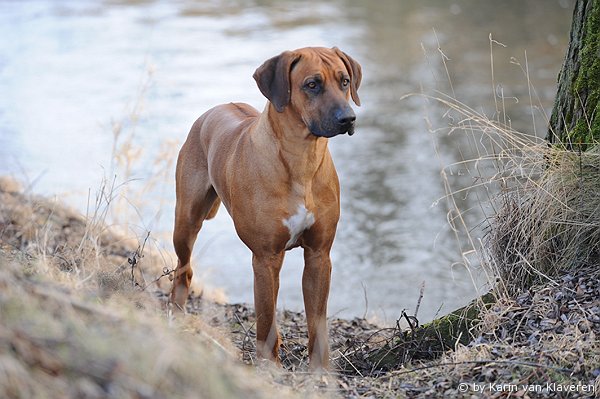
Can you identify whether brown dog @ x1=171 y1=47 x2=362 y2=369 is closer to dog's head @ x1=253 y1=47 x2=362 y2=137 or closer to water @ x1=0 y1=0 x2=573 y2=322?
dog's head @ x1=253 y1=47 x2=362 y2=137

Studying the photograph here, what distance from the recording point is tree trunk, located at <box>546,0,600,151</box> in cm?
471

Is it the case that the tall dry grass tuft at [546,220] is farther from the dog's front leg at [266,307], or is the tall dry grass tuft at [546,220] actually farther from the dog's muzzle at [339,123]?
the dog's front leg at [266,307]

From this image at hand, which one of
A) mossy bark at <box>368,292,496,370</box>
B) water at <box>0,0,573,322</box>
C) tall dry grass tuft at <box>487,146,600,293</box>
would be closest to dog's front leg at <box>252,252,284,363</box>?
mossy bark at <box>368,292,496,370</box>

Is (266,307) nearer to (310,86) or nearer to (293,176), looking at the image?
(293,176)

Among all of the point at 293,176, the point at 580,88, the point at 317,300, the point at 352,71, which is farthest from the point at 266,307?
the point at 580,88

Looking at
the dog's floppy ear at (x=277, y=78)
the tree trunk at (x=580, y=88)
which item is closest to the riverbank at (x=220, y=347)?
the tree trunk at (x=580, y=88)

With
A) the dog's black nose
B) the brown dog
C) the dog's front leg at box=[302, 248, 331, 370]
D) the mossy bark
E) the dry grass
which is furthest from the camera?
the dog's front leg at box=[302, 248, 331, 370]

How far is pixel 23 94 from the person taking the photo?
39.4 ft

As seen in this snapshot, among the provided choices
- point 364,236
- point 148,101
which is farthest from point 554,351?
point 148,101

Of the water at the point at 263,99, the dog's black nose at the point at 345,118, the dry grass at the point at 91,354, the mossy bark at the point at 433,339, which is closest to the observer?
the dry grass at the point at 91,354

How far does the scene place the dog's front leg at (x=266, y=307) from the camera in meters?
4.66

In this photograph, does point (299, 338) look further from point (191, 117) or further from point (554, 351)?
point (191, 117)

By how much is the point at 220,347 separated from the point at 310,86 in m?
1.49

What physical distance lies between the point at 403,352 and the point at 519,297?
66 cm
